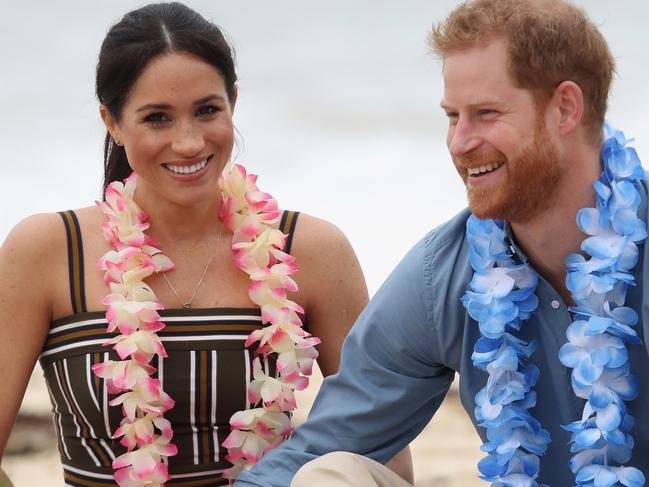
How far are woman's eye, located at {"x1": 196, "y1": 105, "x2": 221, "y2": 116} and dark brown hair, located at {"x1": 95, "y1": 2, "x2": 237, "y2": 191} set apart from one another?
3.2 inches

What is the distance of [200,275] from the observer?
3330mm

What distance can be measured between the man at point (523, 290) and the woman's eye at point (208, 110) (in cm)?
65

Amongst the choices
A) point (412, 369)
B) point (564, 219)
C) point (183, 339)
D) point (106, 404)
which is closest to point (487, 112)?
point (564, 219)

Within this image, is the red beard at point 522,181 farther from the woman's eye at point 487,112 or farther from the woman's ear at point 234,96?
the woman's ear at point 234,96

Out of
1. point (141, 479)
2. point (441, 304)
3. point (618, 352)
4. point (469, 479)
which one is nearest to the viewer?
point (618, 352)

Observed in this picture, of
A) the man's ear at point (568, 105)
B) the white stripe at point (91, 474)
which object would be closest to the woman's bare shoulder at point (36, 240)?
the white stripe at point (91, 474)

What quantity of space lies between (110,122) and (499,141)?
3.75 ft

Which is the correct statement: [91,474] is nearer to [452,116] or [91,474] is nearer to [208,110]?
[208,110]

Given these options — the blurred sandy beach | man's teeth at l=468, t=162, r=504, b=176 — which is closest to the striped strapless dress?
man's teeth at l=468, t=162, r=504, b=176

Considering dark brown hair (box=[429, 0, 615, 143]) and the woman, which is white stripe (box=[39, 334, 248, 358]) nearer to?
the woman

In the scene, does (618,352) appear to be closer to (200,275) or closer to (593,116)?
(593,116)

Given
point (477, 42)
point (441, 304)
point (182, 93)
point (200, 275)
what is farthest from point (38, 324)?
point (477, 42)

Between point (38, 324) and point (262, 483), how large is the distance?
76 cm

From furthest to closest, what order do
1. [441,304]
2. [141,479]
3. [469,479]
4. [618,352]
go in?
[469,479] → [141,479] → [441,304] → [618,352]
